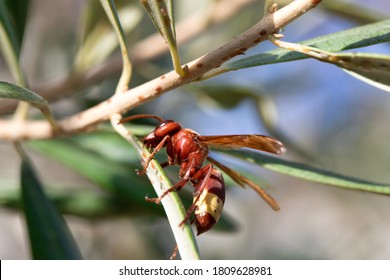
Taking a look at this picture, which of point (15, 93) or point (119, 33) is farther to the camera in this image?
point (119, 33)

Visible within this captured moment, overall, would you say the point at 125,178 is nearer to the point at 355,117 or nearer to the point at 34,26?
the point at 34,26

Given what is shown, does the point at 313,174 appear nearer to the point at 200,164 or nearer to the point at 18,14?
the point at 200,164

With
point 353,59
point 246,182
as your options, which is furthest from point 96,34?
point 353,59

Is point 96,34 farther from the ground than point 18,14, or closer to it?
closer to it

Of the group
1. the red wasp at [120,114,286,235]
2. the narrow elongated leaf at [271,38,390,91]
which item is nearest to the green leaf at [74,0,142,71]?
the red wasp at [120,114,286,235]
